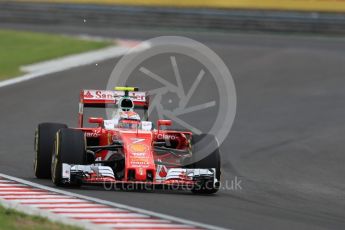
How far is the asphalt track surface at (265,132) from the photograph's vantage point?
39.5ft

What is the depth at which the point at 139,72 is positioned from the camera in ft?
93.9

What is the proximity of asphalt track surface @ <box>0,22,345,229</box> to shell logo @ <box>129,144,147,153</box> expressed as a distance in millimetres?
658

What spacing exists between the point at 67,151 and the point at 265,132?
25.8 feet

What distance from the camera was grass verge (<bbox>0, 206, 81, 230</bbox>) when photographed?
31.6 ft

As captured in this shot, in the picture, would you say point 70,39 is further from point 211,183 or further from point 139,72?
point 211,183

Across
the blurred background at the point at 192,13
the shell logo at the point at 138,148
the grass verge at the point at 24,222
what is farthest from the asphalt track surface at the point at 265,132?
the grass verge at the point at 24,222

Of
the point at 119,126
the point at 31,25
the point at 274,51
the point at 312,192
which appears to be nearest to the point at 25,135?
the point at 119,126

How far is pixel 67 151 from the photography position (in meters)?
13.0

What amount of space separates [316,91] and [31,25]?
18422 mm

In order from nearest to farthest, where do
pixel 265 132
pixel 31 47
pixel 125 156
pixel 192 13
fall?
1. pixel 125 156
2. pixel 265 132
3. pixel 31 47
4. pixel 192 13

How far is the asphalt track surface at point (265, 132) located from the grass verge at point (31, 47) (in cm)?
184

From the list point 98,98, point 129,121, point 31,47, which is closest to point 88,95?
point 98,98

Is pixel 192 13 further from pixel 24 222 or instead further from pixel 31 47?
pixel 24 222

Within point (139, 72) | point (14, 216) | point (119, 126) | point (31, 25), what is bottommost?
point (14, 216)
